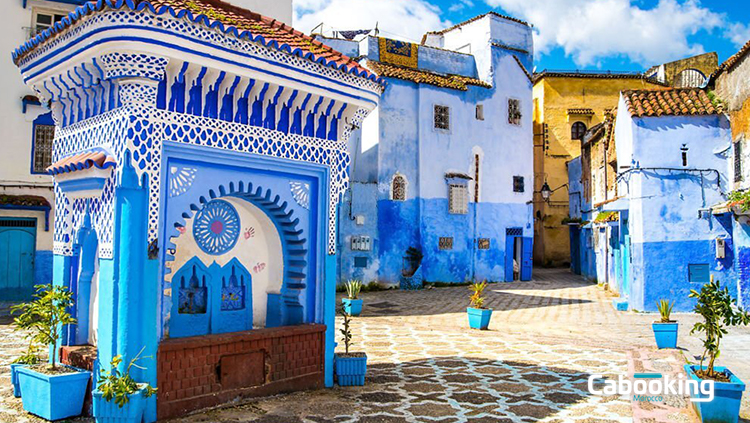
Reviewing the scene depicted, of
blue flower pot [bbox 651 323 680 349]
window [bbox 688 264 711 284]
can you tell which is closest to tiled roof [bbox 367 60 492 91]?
window [bbox 688 264 711 284]

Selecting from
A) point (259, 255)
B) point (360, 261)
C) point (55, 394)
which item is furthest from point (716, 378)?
point (360, 261)

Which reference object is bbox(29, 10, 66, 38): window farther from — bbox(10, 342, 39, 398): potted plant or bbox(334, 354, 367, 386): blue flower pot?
bbox(334, 354, 367, 386): blue flower pot

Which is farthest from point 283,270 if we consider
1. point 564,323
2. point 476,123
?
point 476,123

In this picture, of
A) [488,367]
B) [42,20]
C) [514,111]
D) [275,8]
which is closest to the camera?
[488,367]

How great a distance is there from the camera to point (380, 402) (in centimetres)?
743

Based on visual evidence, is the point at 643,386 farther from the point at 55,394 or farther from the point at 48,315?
the point at 48,315

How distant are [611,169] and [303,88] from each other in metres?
15.9

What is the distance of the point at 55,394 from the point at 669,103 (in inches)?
652

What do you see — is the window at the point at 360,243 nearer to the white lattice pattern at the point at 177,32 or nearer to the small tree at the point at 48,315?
the white lattice pattern at the point at 177,32

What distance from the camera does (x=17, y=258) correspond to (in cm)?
1634

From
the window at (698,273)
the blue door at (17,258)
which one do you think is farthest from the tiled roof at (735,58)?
the blue door at (17,258)

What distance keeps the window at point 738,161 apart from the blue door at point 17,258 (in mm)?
19286

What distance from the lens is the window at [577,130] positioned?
103 ft

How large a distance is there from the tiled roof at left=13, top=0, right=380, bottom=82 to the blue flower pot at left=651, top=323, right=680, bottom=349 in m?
7.24
